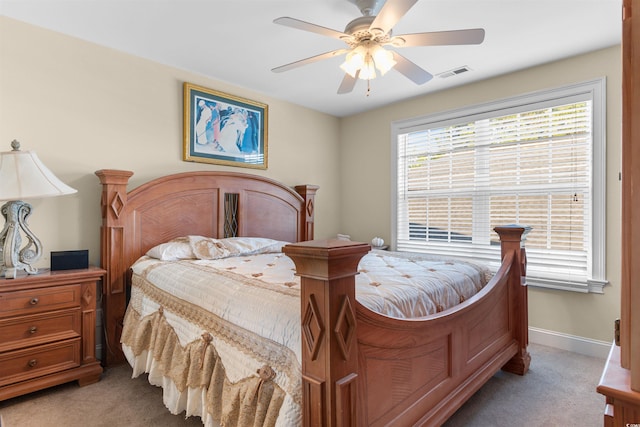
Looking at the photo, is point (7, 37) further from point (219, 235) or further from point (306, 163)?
point (306, 163)

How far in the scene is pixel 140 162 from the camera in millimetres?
2951

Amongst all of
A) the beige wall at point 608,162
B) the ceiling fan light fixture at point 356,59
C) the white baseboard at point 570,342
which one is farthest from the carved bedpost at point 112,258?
the white baseboard at point 570,342

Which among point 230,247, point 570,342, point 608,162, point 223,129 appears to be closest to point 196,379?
point 230,247

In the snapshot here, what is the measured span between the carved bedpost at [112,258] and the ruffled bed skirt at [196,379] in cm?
24

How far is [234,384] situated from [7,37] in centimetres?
277

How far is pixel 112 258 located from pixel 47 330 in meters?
0.61

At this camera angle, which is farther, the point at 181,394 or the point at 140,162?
the point at 140,162

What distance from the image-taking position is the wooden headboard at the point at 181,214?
102 inches

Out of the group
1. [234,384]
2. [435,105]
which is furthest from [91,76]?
[435,105]

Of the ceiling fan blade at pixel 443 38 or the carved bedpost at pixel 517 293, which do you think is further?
the carved bedpost at pixel 517 293

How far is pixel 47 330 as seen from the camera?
2.17 metres

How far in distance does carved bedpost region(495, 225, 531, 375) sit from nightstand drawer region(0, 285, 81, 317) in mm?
2944

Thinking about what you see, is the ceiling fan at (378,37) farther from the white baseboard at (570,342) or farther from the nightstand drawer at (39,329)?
the white baseboard at (570,342)

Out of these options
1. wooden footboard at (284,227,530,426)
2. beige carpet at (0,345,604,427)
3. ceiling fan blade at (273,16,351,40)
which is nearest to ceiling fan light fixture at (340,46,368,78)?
ceiling fan blade at (273,16,351,40)
